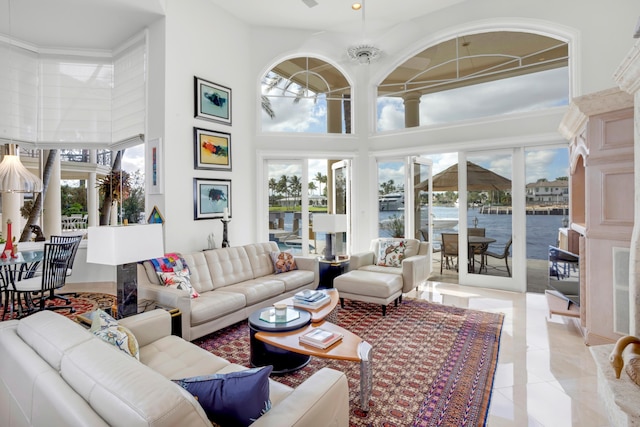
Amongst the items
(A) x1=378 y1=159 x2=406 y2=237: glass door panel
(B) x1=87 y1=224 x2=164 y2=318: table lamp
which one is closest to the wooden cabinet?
(A) x1=378 y1=159 x2=406 y2=237: glass door panel

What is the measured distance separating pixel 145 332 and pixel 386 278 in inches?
110

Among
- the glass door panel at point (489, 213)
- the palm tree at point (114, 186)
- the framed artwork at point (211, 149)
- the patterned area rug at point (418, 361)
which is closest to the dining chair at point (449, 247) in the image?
the glass door panel at point (489, 213)

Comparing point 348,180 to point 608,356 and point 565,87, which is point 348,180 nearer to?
point 565,87

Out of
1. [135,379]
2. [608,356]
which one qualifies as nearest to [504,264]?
[608,356]

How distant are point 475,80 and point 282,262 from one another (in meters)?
4.29

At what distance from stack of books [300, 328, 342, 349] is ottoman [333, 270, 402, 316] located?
1.59 meters

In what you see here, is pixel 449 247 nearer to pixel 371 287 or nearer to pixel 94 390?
pixel 371 287

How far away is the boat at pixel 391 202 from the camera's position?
6.27 m

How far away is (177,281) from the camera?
345 centimetres

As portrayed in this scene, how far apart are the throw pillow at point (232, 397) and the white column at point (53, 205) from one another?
6.95 metres

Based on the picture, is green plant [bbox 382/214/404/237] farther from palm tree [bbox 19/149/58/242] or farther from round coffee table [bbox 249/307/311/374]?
palm tree [bbox 19/149/58/242]

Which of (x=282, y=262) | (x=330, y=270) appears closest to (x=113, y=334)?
(x=282, y=262)

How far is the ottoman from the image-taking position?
13.2 feet

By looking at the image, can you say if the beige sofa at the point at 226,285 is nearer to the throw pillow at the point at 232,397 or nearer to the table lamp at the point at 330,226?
the table lamp at the point at 330,226
